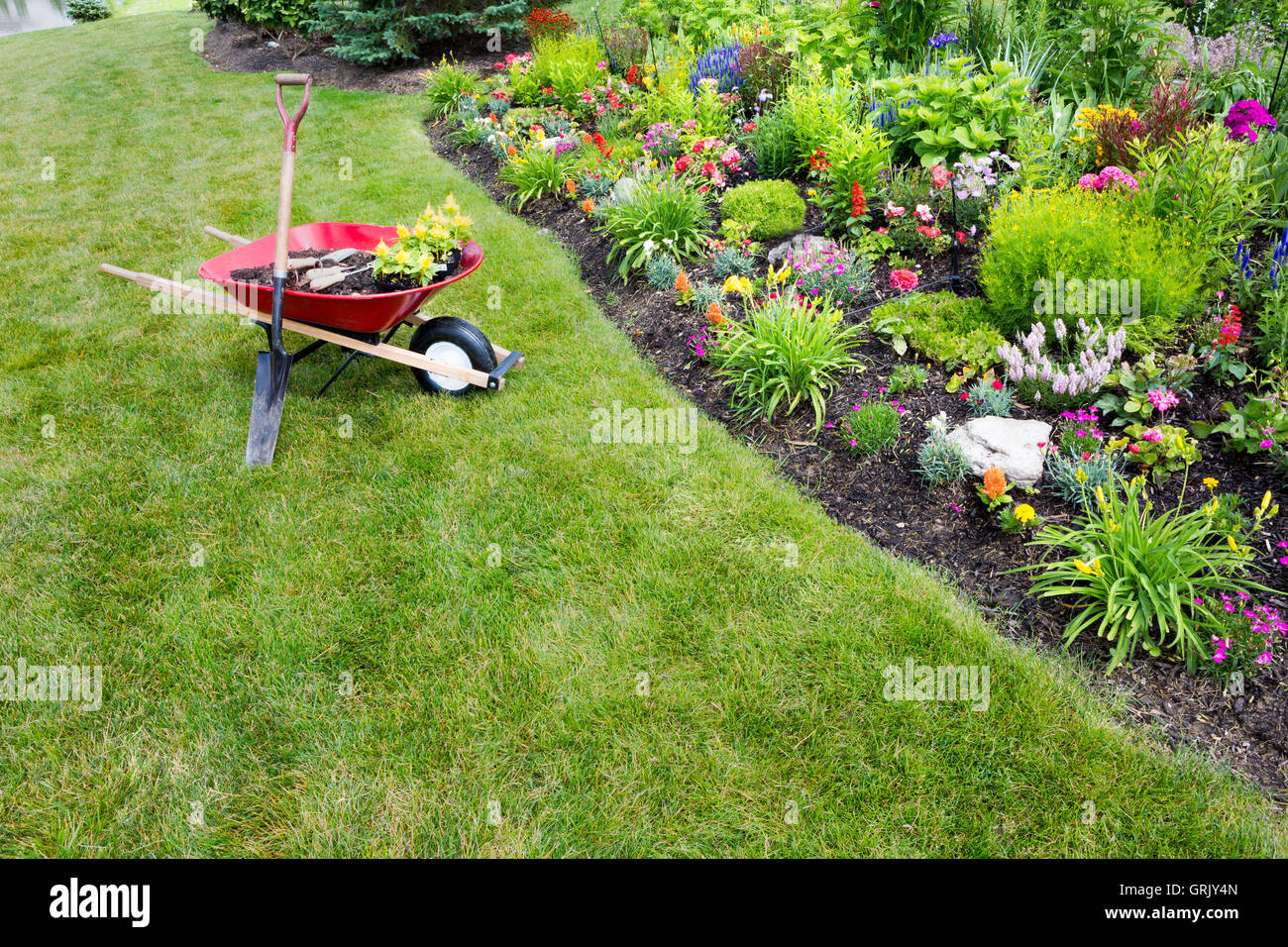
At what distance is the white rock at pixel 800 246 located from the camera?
14.8 feet

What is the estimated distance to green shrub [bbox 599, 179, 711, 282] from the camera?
491cm

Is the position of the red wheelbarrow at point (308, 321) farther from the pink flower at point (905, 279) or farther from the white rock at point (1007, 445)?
the white rock at point (1007, 445)

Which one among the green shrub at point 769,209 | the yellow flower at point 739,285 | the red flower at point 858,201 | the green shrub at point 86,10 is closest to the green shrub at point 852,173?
the red flower at point 858,201

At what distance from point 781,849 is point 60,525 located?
3.38 metres

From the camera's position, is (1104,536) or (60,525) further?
(60,525)

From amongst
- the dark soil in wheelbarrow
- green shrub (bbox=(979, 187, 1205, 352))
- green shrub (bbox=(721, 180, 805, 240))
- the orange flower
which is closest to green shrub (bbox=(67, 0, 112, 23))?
the dark soil in wheelbarrow

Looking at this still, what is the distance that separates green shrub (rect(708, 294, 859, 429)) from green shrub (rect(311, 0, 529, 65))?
29.4 feet

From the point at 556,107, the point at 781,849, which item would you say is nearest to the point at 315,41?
the point at 556,107

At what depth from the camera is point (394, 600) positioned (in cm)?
286

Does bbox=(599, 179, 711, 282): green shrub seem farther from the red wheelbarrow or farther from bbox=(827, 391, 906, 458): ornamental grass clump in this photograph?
bbox=(827, 391, 906, 458): ornamental grass clump

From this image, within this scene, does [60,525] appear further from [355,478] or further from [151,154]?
[151,154]

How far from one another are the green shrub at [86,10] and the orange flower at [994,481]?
27.2 m
